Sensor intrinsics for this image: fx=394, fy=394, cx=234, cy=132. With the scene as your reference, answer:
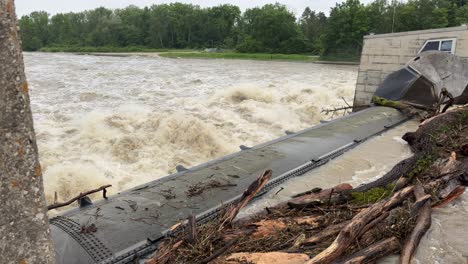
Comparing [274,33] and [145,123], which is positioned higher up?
[274,33]

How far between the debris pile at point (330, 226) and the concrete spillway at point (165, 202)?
46cm

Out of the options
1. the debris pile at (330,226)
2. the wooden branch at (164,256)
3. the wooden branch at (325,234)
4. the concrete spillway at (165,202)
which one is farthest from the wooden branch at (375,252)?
the concrete spillway at (165,202)

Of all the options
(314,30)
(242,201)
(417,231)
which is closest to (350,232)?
(417,231)

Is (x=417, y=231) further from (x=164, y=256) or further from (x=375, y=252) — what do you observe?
(x=164, y=256)

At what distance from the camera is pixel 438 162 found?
22.1ft

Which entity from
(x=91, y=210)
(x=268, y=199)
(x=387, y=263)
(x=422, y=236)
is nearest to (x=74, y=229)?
(x=91, y=210)

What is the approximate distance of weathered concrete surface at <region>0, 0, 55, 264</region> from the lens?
1.86 m

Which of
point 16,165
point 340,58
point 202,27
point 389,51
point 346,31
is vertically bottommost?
point 340,58

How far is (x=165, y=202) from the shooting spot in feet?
17.8

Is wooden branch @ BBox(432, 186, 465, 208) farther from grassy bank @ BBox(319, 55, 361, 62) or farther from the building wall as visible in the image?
grassy bank @ BBox(319, 55, 361, 62)

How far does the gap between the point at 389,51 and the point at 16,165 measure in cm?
1593

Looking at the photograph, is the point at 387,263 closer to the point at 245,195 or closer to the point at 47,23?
the point at 245,195

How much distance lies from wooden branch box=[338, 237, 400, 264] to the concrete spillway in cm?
209

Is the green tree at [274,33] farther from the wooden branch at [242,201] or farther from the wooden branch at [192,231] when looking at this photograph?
the wooden branch at [192,231]
